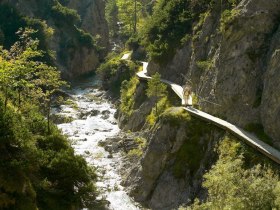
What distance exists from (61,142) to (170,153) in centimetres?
1013

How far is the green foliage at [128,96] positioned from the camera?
6438cm

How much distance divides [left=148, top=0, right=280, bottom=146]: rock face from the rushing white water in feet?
40.3

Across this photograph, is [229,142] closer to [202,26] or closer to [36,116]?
[36,116]

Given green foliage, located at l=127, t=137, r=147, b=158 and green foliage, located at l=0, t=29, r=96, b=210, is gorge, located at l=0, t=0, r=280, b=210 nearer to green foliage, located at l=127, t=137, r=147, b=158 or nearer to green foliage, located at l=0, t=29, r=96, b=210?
green foliage, located at l=0, t=29, r=96, b=210

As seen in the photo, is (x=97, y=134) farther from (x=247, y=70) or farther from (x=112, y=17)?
(x=112, y=17)

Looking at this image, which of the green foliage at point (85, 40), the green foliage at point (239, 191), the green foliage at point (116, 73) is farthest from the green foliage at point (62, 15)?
the green foliage at point (239, 191)

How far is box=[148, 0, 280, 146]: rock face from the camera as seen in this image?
114 feet

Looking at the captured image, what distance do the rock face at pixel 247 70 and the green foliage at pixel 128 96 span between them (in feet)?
66.2

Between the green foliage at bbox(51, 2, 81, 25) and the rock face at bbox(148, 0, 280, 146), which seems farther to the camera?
the green foliage at bbox(51, 2, 81, 25)

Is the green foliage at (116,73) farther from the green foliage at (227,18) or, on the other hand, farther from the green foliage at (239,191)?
the green foliage at (239,191)

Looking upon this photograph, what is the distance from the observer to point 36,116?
39812mm

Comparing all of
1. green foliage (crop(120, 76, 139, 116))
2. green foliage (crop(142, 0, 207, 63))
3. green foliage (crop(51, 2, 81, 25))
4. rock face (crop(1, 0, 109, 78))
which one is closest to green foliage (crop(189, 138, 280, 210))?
green foliage (crop(142, 0, 207, 63))

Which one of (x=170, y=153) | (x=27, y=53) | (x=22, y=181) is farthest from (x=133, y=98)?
(x=22, y=181)

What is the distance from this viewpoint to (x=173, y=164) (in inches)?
1558
